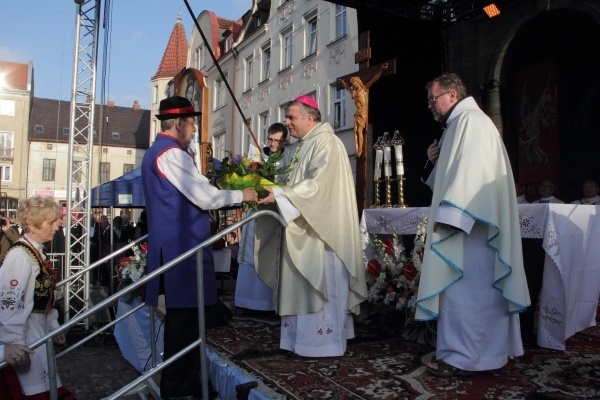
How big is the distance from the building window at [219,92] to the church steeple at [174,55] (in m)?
14.8

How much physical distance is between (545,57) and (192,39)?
21.9 metres

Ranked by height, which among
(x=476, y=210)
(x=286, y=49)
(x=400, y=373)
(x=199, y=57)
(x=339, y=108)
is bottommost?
(x=400, y=373)

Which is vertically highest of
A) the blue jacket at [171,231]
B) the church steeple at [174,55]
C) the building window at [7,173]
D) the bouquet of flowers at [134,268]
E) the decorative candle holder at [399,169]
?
the church steeple at [174,55]

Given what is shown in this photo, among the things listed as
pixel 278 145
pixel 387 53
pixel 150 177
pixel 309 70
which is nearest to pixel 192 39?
pixel 309 70

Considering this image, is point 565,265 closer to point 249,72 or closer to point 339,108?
point 339,108

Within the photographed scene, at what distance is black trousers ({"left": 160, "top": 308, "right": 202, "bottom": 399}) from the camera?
3.44 metres

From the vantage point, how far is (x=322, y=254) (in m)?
3.88

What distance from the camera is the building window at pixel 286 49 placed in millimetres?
19222

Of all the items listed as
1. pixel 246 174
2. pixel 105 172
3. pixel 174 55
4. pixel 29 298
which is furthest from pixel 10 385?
pixel 105 172

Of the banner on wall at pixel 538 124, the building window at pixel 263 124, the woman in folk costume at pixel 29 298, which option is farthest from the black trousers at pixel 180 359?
the building window at pixel 263 124

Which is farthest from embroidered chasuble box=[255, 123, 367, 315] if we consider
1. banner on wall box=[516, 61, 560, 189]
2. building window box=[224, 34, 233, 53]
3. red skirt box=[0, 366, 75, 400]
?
building window box=[224, 34, 233, 53]

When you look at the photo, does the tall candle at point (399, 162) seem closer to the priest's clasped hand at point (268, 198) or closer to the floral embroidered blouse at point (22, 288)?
the priest's clasped hand at point (268, 198)

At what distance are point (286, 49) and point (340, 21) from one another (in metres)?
4.10

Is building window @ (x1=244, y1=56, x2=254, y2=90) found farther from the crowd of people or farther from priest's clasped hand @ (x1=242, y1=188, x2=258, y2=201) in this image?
priest's clasped hand @ (x1=242, y1=188, x2=258, y2=201)
